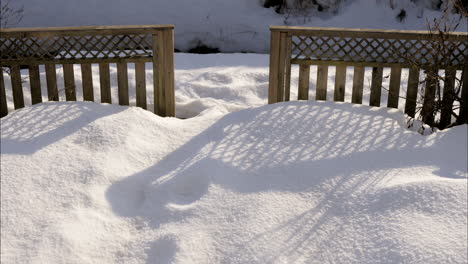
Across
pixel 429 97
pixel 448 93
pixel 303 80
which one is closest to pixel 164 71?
pixel 303 80

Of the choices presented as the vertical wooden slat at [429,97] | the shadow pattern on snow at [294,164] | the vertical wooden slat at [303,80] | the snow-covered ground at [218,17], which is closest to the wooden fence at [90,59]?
the shadow pattern on snow at [294,164]

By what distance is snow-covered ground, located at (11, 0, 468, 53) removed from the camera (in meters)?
10.9

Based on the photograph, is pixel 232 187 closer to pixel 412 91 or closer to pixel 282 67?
pixel 282 67

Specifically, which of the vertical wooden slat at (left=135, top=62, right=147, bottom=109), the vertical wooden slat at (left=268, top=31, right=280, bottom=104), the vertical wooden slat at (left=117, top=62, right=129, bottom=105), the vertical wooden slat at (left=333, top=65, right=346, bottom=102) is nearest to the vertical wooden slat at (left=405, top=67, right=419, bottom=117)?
the vertical wooden slat at (left=333, top=65, right=346, bottom=102)

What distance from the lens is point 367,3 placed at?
451 inches

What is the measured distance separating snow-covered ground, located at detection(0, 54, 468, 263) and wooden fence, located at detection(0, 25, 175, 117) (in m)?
0.40

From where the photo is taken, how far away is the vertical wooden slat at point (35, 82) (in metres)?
6.55

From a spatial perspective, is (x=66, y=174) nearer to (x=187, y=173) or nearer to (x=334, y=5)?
(x=187, y=173)

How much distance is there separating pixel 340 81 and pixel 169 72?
2105mm

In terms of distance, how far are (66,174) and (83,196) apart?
0.38 metres

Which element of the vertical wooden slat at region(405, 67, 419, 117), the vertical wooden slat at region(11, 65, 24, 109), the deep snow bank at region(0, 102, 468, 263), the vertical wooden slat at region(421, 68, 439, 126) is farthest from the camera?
the vertical wooden slat at region(11, 65, 24, 109)

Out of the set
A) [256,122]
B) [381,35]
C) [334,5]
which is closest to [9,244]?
[256,122]

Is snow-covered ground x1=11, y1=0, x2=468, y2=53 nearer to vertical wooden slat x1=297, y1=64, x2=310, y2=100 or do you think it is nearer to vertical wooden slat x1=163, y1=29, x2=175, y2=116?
vertical wooden slat x1=297, y1=64, x2=310, y2=100

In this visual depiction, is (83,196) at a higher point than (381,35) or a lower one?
lower
